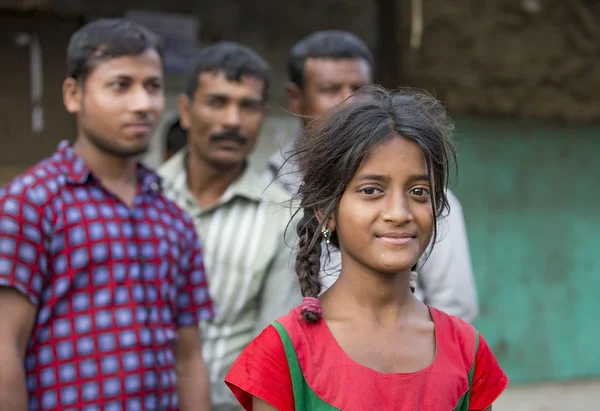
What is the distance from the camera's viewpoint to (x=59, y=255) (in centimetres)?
228

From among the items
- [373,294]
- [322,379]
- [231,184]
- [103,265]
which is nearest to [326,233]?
Answer: [373,294]

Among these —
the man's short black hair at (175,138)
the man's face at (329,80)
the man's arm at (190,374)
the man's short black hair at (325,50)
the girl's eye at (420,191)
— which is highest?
the man's short black hair at (325,50)

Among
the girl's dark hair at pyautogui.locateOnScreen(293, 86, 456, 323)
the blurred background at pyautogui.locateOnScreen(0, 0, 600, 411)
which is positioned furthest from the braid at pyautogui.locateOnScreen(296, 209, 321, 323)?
the blurred background at pyautogui.locateOnScreen(0, 0, 600, 411)

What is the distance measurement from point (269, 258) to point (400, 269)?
111cm

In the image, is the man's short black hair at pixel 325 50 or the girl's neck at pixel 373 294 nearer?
the girl's neck at pixel 373 294

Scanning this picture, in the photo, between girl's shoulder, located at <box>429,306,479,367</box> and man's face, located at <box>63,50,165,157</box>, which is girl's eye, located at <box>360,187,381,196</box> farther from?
man's face, located at <box>63,50,165,157</box>

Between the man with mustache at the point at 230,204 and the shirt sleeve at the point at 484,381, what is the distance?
3.19 feet

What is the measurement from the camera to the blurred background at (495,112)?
4.04m

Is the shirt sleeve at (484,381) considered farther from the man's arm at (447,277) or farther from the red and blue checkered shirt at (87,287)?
the red and blue checkered shirt at (87,287)

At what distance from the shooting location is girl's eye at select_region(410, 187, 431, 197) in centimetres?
186

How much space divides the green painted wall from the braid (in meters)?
3.21

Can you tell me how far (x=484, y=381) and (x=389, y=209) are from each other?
18.5 inches

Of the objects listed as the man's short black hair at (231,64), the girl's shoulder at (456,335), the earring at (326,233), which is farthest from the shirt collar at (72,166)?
the girl's shoulder at (456,335)

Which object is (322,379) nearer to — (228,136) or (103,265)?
(103,265)
